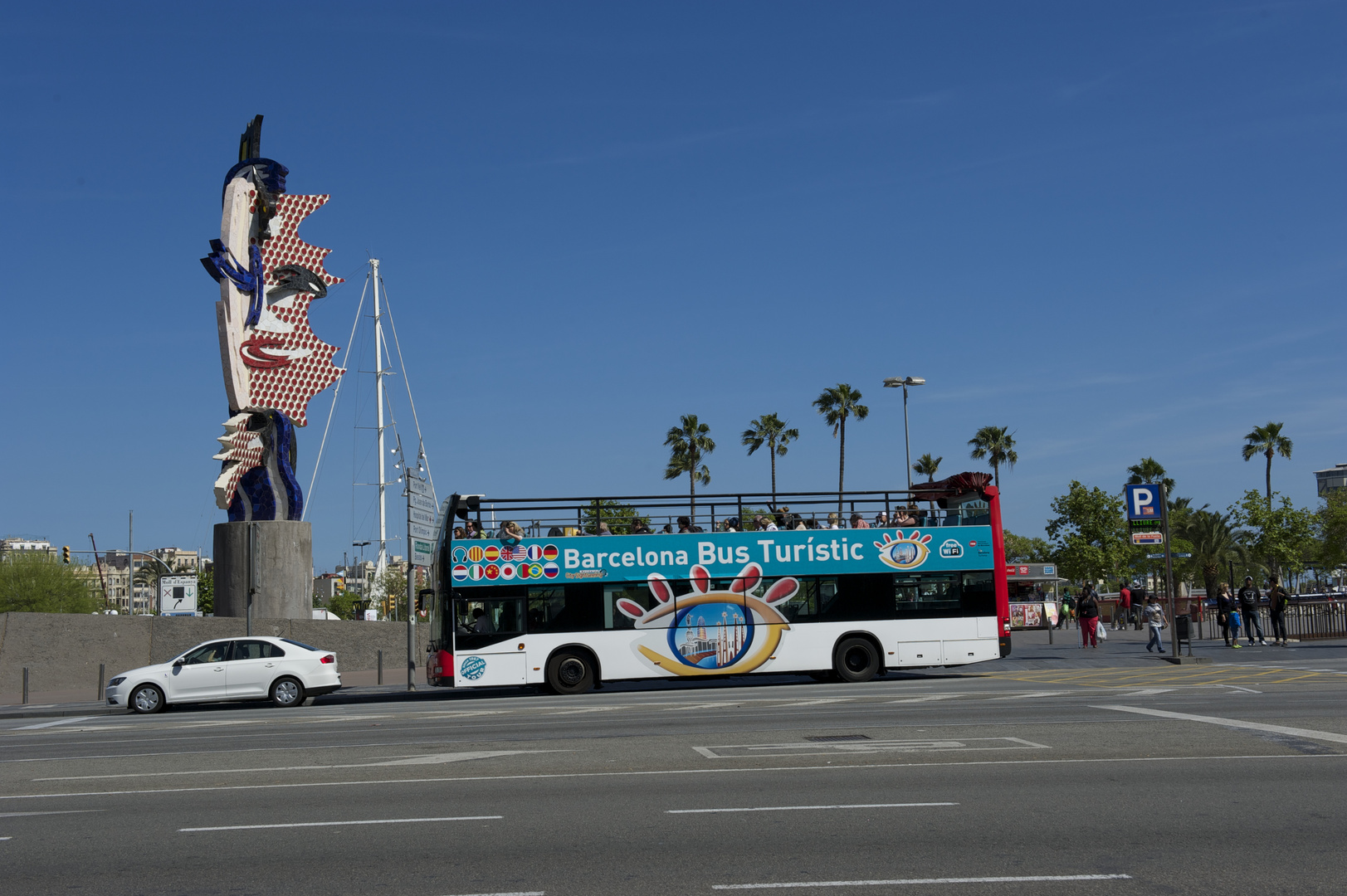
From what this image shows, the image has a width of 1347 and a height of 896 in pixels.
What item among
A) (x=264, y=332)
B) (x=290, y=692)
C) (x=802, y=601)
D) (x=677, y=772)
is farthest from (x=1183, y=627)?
(x=264, y=332)

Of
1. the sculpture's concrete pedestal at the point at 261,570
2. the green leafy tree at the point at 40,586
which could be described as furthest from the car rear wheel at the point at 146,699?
the green leafy tree at the point at 40,586

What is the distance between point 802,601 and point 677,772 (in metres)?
→ 12.7

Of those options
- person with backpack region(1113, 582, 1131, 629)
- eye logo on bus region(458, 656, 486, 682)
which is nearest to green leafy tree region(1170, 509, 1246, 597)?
person with backpack region(1113, 582, 1131, 629)

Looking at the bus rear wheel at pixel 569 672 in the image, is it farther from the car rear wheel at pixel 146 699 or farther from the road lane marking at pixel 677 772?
the road lane marking at pixel 677 772

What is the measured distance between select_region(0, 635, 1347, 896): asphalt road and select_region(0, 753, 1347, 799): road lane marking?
6 centimetres

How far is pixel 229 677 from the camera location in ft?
75.7

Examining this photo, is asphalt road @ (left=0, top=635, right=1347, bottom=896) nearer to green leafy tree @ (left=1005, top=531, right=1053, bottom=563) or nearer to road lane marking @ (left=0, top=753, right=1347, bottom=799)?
road lane marking @ (left=0, top=753, right=1347, bottom=799)

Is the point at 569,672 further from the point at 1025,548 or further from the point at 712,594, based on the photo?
the point at 1025,548

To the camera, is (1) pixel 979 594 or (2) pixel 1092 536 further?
(2) pixel 1092 536

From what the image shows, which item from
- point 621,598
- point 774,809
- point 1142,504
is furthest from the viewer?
point 1142,504

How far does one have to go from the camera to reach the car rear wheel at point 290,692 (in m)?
23.4

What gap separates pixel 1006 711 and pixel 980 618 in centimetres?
758

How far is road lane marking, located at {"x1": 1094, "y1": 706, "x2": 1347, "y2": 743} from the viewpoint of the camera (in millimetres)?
12391

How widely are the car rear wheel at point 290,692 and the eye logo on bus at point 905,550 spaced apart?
12.1m
